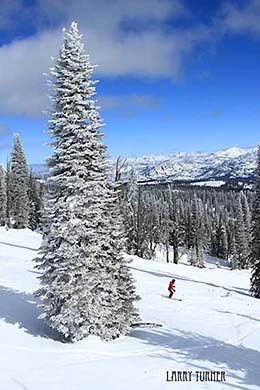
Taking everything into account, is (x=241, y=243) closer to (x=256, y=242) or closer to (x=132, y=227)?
(x=132, y=227)

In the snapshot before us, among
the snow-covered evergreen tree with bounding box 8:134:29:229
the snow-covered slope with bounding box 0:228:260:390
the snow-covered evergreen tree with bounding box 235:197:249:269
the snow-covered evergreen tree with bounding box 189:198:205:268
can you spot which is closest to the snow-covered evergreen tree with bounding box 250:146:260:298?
the snow-covered slope with bounding box 0:228:260:390

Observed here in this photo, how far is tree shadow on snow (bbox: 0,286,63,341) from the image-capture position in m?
16.5

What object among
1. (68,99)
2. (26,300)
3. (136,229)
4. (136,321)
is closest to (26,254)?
(136,229)

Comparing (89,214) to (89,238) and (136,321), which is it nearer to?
(89,238)

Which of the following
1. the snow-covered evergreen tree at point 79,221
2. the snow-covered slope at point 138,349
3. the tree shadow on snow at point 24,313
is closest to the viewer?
the snow-covered slope at point 138,349

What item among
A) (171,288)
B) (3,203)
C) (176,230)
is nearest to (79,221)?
(171,288)

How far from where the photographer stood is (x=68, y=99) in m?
16.4

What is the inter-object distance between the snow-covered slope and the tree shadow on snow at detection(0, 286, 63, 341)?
38 millimetres

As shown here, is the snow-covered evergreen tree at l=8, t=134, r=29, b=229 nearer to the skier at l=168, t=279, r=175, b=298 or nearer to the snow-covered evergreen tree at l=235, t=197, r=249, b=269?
the skier at l=168, t=279, r=175, b=298

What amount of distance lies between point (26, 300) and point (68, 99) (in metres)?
9.63

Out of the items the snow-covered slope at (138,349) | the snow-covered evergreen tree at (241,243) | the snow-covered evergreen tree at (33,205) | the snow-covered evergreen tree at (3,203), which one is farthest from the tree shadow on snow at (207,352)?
the snow-covered evergreen tree at (241,243)

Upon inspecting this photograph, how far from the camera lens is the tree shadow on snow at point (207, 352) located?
1373 cm

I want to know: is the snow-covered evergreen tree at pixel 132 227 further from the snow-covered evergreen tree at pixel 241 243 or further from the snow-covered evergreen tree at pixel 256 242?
the snow-covered evergreen tree at pixel 241 243

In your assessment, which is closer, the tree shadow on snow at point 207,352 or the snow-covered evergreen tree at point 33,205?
the tree shadow on snow at point 207,352
